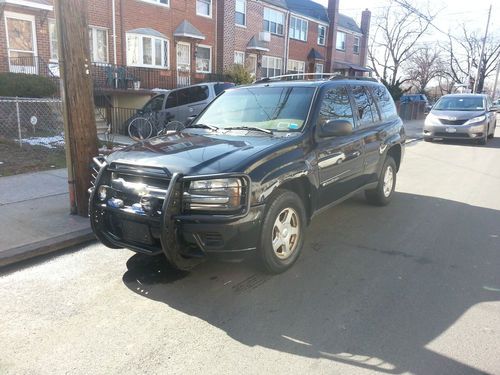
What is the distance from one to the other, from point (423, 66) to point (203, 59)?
46.1 metres

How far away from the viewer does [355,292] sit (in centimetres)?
380

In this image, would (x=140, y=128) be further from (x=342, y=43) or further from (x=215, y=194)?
(x=342, y=43)

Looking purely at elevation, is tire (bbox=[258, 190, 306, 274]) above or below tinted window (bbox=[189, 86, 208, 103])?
below

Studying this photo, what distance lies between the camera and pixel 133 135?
45.8 ft

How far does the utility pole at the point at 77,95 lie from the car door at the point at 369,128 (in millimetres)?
3406

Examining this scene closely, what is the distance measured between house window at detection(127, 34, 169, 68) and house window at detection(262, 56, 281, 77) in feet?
30.1

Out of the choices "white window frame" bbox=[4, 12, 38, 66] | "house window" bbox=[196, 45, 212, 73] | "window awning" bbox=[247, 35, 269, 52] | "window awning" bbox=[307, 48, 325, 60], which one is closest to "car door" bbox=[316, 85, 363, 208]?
"white window frame" bbox=[4, 12, 38, 66]

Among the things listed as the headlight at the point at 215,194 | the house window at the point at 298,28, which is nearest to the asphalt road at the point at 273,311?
the headlight at the point at 215,194

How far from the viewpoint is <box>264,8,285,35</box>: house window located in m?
27.3

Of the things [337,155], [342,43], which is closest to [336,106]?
[337,155]

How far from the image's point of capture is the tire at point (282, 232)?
148 inches

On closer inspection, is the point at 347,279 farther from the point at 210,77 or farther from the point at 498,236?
the point at 210,77

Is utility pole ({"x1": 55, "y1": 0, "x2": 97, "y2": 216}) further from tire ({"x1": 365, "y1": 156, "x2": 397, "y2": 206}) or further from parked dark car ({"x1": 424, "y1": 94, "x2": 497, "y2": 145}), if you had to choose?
parked dark car ({"x1": 424, "y1": 94, "x2": 497, "y2": 145})

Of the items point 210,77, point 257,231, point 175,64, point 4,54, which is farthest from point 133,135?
point 257,231
